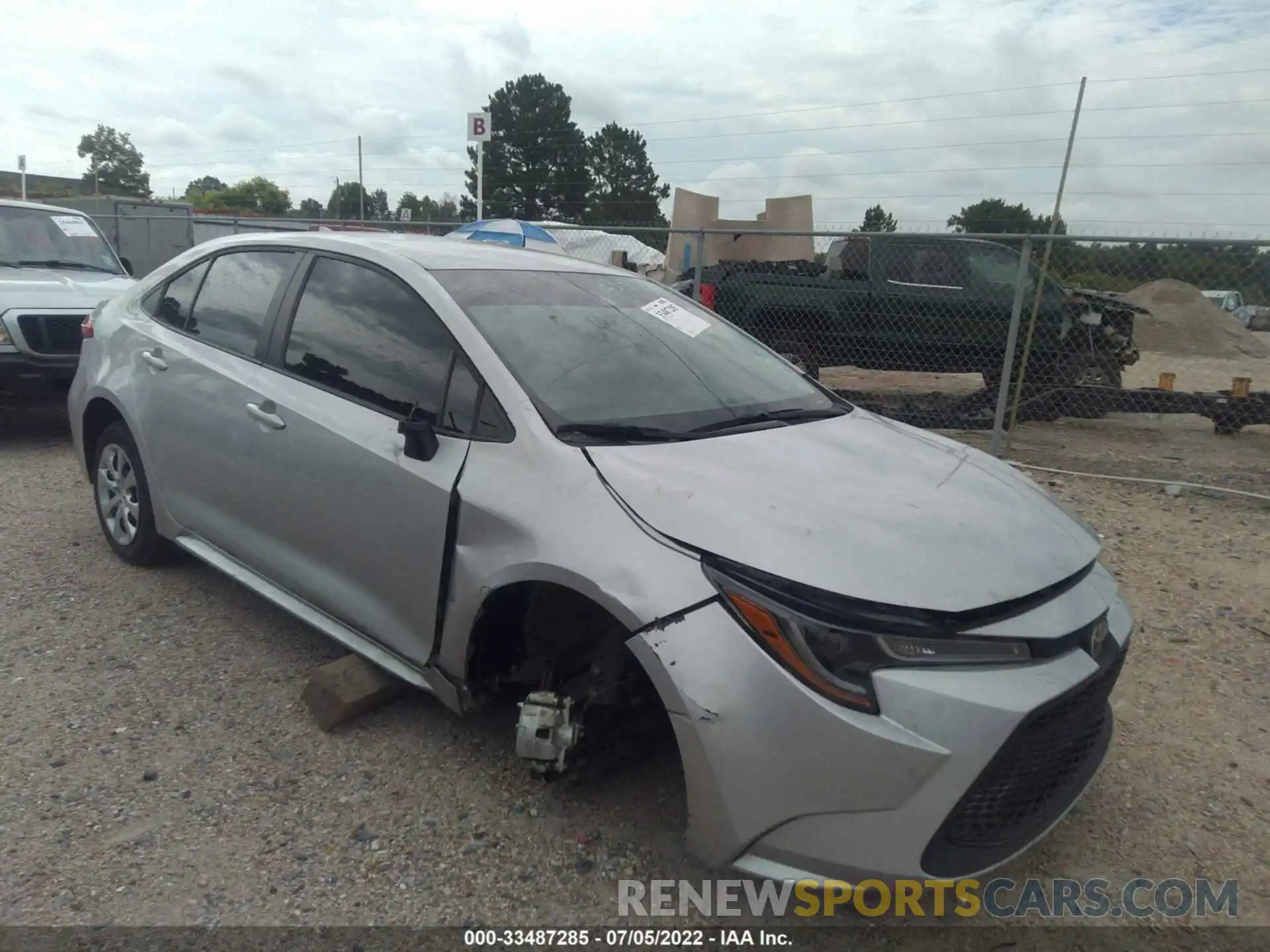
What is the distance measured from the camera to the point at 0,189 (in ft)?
154

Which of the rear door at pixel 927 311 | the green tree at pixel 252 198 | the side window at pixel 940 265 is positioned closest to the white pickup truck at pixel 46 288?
the rear door at pixel 927 311

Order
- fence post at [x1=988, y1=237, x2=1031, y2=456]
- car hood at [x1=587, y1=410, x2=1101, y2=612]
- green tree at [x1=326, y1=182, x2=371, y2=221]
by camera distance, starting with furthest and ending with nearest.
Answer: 1. green tree at [x1=326, y1=182, x2=371, y2=221]
2. fence post at [x1=988, y1=237, x2=1031, y2=456]
3. car hood at [x1=587, y1=410, x2=1101, y2=612]

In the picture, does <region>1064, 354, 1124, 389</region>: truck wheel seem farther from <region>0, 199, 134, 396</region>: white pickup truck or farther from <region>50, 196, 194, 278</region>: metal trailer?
<region>50, 196, 194, 278</region>: metal trailer

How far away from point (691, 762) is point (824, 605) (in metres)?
0.48

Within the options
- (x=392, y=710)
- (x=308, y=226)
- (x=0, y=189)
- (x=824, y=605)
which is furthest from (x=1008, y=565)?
(x=0, y=189)

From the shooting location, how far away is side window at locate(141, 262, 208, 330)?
3.91m

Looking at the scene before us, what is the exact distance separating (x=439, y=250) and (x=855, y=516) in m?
1.95

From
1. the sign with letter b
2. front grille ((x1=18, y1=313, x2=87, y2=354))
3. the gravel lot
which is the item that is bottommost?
the gravel lot

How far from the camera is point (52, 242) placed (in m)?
7.49

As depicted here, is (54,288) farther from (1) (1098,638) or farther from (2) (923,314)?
(2) (923,314)

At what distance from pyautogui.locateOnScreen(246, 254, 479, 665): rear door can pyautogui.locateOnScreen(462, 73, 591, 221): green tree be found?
41011 mm

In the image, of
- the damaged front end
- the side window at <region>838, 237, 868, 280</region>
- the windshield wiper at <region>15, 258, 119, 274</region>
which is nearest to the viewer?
the windshield wiper at <region>15, 258, 119, 274</region>

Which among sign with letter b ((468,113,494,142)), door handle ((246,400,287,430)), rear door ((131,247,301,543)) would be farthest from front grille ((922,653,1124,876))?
sign with letter b ((468,113,494,142))

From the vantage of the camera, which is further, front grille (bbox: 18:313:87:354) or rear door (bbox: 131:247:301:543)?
front grille (bbox: 18:313:87:354)
